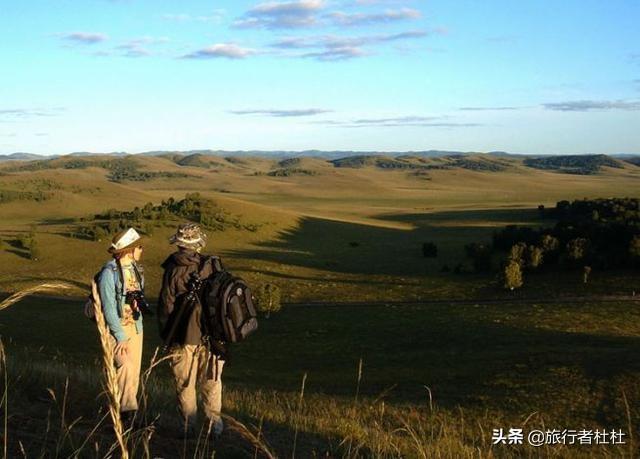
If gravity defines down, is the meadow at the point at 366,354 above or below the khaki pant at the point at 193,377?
below

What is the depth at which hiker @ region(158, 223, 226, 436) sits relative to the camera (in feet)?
21.0

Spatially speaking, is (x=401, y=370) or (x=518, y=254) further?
(x=518, y=254)

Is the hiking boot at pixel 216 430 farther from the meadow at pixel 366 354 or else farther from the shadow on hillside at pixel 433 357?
the shadow on hillside at pixel 433 357

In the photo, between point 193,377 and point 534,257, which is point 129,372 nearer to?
point 193,377

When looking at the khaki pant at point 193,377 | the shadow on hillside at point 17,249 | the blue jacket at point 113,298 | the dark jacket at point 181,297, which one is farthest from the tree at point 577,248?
the shadow on hillside at point 17,249

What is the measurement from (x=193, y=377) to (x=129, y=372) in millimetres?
639

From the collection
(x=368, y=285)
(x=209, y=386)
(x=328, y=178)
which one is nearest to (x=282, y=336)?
(x=368, y=285)

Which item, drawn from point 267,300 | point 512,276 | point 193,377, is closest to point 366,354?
point 267,300

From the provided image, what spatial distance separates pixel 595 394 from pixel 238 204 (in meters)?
61.2

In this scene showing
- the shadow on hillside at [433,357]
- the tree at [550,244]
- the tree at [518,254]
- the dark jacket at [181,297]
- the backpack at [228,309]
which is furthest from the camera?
the tree at [550,244]

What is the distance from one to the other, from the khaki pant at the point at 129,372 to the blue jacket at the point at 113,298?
145 millimetres

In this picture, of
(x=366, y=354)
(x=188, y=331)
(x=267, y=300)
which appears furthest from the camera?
(x=267, y=300)

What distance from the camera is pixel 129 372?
6.66 meters

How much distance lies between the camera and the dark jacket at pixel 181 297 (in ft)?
21.0
